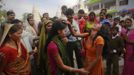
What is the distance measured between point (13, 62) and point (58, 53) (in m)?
0.71

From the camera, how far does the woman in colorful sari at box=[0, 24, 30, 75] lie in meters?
5.10

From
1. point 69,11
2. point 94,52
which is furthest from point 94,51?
point 69,11

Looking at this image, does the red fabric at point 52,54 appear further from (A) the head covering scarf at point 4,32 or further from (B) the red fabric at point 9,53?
(A) the head covering scarf at point 4,32

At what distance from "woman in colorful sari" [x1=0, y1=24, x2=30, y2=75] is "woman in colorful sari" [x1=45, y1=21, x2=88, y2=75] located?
1.44ft

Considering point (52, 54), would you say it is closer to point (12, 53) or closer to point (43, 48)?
point (12, 53)

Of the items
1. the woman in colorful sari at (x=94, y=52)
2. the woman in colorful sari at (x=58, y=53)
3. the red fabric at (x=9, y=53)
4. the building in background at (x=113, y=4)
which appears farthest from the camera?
the building in background at (x=113, y=4)

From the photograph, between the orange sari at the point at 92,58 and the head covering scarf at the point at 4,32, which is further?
the orange sari at the point at 92,58

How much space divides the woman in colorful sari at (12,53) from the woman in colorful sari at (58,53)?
0.44 m

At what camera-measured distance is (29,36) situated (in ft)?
25.5

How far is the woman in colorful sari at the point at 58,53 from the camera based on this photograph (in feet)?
17.0

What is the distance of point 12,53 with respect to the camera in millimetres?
5141


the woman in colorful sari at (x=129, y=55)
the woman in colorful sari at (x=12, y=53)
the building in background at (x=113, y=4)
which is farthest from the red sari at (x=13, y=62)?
the building in background at (x=113, y=4)

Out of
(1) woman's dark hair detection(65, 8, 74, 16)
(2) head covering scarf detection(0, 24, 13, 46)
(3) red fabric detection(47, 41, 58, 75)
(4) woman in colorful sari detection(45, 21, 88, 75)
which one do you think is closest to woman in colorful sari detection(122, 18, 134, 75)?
(4) woman in colorful sari detection(45, 21, 88, 75)

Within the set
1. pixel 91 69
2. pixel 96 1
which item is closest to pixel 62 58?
pixel 91 69
